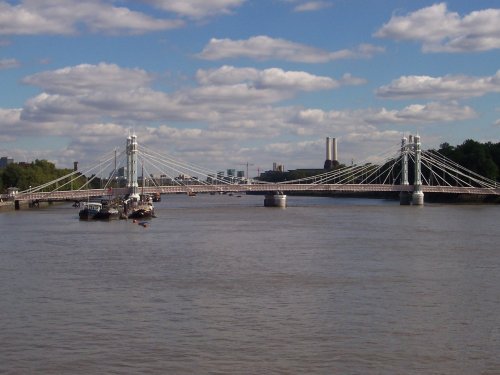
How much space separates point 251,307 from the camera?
18.8 metres

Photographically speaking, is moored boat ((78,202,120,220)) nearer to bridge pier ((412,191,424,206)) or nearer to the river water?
the river water

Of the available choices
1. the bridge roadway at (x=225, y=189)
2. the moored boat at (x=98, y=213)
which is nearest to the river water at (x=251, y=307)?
the moored boat at (x=98, y=213)

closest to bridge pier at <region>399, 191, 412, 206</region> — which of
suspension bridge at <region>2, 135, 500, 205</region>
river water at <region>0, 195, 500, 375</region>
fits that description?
suspension bridge at <region>2, 135, 500, 205</region>

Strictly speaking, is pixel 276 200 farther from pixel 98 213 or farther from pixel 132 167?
pixel 98 213

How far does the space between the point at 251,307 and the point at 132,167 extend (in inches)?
2371

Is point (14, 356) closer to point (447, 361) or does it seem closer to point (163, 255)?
point (447, 361)

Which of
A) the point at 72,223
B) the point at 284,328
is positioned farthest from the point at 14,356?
the point at 72,223

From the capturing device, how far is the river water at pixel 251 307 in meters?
14.2

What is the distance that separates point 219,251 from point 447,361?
60.4 feet

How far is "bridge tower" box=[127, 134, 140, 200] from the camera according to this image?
241ft

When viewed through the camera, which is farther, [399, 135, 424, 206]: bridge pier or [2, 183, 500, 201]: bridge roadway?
[399, 135, 424, 206]: bridge pier

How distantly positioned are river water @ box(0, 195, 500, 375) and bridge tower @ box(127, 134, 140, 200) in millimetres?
37268

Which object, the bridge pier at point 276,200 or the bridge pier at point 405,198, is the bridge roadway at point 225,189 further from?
the bridge pier at point 276,200

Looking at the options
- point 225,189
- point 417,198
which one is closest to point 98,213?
point 225,189
